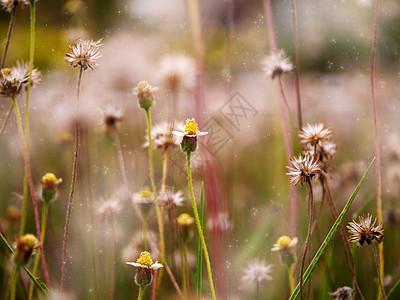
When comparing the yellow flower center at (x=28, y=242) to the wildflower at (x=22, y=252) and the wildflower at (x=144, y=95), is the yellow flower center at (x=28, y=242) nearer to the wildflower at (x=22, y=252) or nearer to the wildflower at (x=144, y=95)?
the wildflower at (x=22, y=252)

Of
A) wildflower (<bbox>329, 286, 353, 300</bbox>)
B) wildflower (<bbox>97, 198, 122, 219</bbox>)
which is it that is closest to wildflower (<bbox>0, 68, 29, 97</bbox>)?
wildflower (<bbox>97, 198, 122, 219</bbox>)

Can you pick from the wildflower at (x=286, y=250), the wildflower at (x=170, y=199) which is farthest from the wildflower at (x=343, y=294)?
the wildflower at (x=170, y=199)

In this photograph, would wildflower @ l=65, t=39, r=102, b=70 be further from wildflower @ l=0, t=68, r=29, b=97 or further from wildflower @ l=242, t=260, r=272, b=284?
wildflower @ l=242, t=260, r=272, b=284

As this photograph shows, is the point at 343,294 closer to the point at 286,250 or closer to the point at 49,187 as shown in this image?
the point at 286,250

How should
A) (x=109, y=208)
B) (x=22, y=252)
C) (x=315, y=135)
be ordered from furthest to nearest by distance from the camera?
(x=109, y=208), (x=315, y=135), (x=22, y=252)

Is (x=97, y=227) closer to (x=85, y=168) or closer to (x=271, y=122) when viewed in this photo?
(x=85, y=168)

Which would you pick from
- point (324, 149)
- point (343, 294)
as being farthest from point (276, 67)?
point (343, 294)

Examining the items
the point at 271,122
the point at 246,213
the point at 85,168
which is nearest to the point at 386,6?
the point at 271,122
